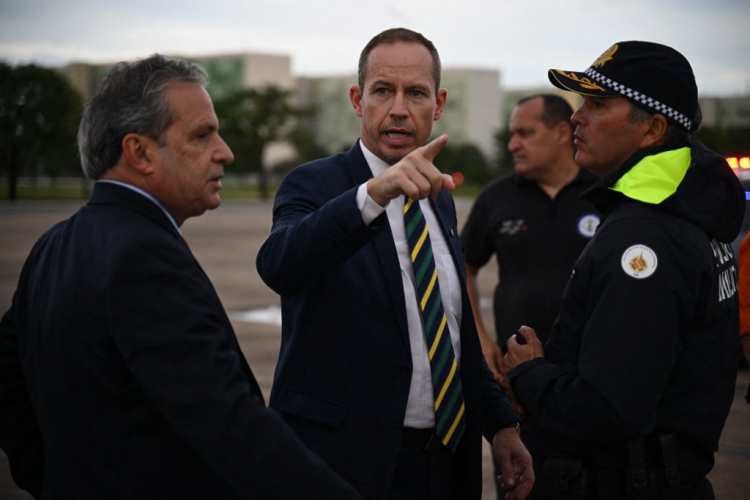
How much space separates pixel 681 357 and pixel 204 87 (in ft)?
4.89

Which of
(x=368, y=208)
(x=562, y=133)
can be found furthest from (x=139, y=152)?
(x=562, y=133)

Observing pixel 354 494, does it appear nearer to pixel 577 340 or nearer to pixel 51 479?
pixel 51 479

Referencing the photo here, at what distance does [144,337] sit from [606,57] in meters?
1.60

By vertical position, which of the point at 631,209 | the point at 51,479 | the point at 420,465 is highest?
the point at 631,209

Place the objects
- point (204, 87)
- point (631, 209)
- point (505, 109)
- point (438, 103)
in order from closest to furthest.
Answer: point (204, 87) < point (631, 209) < point (438, 103) < point (505, 109)

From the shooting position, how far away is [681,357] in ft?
7.86

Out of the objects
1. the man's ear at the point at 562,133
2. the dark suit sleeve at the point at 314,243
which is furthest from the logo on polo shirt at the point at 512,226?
the dark suit sleeve at the point at 314,243

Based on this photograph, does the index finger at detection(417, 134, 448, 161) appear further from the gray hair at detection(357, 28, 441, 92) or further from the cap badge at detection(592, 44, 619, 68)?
the gray hair at detection(357, 28, 441, 92)

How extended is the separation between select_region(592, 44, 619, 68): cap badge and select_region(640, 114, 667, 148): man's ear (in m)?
0.22

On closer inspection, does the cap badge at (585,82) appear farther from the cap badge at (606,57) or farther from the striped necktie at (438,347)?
the striped necktie at (438,347)

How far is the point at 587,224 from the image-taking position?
4.56 metres

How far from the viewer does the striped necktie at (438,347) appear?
2.70 meters

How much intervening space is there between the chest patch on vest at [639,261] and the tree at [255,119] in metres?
80.0

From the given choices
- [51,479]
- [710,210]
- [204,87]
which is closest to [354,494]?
[51,479]
